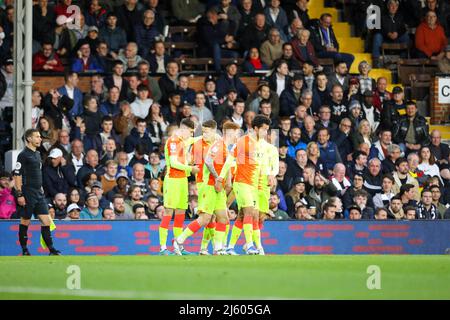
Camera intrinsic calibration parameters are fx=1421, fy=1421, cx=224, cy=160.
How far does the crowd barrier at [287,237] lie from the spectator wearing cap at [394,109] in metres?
4.67

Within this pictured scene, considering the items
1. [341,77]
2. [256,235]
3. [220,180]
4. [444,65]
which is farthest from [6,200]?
[444,65]

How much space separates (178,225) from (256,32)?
29.3ft

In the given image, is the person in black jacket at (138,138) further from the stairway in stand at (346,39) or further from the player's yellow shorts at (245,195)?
the stairway in stand at (346,39)

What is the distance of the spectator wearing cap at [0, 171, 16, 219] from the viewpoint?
25.3 meters

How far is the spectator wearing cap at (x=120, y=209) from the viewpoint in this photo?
25.6m

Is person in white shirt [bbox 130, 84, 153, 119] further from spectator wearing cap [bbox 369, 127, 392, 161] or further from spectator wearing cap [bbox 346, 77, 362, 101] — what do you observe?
spectator wearing cap [bbox 369, 127, 392, 161]

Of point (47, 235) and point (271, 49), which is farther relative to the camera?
point (271, 49)

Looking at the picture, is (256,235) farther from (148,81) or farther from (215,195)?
(148,81)

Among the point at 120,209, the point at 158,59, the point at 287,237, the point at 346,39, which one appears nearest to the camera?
the point at 287,237

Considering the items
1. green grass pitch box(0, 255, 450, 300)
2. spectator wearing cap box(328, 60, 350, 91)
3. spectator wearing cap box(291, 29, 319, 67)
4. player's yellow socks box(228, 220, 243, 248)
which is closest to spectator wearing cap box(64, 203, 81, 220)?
player's yellow socks box(228, 220, 243, 248)

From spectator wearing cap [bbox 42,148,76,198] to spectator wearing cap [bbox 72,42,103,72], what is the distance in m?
3.61

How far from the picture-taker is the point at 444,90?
30906 mm

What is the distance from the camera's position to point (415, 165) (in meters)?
28.8
